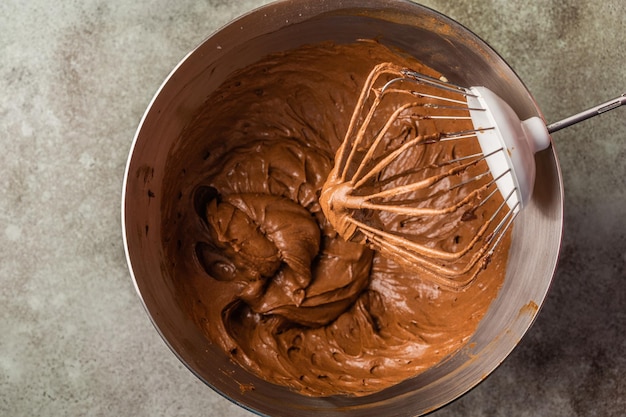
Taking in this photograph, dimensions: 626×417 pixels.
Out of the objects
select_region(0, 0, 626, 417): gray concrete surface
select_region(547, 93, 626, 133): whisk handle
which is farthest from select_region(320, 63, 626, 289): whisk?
select_region(0, 0, 626, 417): gray concrete surface

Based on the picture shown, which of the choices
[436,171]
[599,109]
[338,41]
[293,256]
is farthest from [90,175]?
[599,109]

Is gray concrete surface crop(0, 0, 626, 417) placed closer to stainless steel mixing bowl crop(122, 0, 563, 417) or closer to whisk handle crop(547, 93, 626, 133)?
stainless steel mixing bowl crop(122, 0, 563, 417)

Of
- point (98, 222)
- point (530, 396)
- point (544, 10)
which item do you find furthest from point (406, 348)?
point (544, 10)

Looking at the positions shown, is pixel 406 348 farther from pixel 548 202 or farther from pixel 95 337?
pixel 95 337

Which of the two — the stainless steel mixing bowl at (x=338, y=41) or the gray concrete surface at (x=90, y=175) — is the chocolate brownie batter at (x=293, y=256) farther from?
the gray concrete surface at (x=90, y=175)

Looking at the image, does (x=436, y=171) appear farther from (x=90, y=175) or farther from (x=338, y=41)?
(x=90, y=175)
